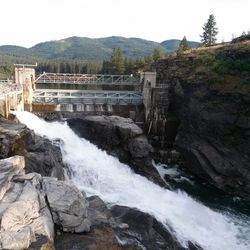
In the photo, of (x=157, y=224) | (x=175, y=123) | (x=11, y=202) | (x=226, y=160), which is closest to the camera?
(x=11, y=202)

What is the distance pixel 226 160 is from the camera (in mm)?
38656

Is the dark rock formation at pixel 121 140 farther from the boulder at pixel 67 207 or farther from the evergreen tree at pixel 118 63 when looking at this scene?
the evergreen tree at pixel 118 63

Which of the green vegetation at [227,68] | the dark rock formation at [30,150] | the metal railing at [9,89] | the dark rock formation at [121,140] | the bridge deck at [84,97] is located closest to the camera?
the dark rock formation at [30,150]

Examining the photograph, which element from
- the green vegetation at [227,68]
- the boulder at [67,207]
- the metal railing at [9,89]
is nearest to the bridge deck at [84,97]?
the metal railing at [9,89]

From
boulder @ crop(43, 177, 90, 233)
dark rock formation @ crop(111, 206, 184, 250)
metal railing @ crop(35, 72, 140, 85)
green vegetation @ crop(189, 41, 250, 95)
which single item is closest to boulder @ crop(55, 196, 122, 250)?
boulder @ crop(43, 177, 90, 233)

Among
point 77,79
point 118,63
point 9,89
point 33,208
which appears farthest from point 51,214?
point 118,63

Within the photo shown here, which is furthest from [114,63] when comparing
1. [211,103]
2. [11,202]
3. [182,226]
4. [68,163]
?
[11,202]

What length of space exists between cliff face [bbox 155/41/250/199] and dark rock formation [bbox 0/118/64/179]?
18990 millimetres

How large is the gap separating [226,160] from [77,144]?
17.1 m

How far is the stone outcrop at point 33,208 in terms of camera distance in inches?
604

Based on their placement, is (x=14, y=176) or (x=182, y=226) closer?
(x=14, y=176)

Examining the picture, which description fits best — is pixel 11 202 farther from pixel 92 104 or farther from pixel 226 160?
pixel 92 104

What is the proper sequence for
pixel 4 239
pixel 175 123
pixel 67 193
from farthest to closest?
1. pixel 175 123
2. pixel 67 193
3. pixel 4 239

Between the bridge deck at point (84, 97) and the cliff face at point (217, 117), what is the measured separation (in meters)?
6.29
